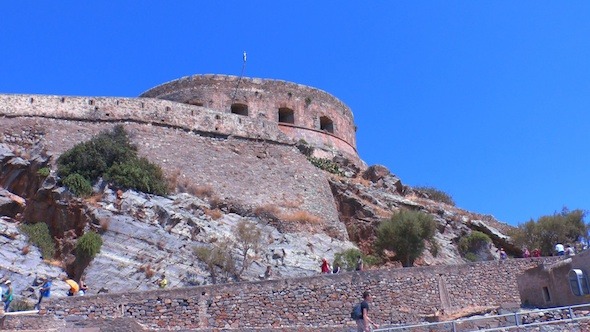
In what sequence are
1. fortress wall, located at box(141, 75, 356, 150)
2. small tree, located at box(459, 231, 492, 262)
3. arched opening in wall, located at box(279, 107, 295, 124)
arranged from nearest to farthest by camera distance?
1. small tree, located at box(459, 231, 492, 262)
2. fortress wall, located at box(141, 75, 356, 150)
3. arched opening in wall, located at box(279, 107, 295, 124)

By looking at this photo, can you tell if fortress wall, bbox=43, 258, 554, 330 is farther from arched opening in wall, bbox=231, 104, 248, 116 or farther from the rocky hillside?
arched opening in wall, bbox=231, 104, 248, 116

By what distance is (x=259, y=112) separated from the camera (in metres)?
34.8

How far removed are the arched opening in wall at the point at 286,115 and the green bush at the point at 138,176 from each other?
1242 cm

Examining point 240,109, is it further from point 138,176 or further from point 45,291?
point 45,291

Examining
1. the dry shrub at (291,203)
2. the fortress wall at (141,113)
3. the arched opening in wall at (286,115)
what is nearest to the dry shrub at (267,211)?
the dry shrub at (291,203)

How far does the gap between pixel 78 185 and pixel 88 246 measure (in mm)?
3296

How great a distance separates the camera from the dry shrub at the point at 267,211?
2536 centimetres

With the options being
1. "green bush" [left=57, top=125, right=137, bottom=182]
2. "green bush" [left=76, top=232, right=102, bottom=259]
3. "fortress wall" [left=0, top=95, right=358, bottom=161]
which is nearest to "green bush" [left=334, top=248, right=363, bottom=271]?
"green bush" [left=76, top=232, right=102, bottom=259]

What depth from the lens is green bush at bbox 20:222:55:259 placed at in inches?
807

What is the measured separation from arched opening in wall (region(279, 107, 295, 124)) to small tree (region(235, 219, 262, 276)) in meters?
13.8

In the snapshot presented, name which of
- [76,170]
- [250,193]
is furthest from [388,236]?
[76,170]

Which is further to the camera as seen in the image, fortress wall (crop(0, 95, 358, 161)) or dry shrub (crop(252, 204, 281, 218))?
fortress wall (crop(0, 95, 358, 161))

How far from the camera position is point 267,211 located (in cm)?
2555

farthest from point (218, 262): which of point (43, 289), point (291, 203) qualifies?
point (291, 203)
